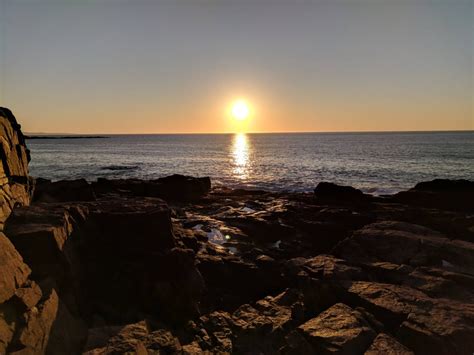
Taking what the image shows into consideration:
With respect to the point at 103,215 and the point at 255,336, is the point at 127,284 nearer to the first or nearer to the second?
the point at 103,215

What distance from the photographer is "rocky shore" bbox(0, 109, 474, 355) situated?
741cm

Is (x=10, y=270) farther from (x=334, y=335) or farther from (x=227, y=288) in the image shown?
(x=334, y=335)

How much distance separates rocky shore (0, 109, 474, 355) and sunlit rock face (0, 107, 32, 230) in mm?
66

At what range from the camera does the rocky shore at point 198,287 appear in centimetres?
741

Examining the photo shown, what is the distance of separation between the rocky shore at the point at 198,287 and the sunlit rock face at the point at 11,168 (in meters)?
0.07

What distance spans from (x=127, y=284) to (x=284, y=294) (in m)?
4.91

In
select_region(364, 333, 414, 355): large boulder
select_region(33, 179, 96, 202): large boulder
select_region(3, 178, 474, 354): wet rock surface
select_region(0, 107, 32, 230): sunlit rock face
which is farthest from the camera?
select_region(33, 179, 96, 202): large boulder

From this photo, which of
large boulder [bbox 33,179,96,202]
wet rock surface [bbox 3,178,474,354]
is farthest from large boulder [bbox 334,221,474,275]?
large boulder [bbox 33,179,96,202]

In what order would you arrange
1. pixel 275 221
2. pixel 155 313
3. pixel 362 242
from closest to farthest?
pixel 155 313
pixel 362 242
pixel 275 221

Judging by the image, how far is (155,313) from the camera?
9492 mm

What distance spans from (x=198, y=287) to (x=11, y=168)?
7113 millimetres

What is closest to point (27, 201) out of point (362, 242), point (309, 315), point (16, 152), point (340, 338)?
point (16, 152)

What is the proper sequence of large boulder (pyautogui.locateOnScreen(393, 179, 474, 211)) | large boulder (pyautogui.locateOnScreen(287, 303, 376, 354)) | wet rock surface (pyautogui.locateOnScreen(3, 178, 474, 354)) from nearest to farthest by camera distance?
large boulder (pyautogui.locateOnScreen(287, 303, 376, 354)) → wet rock surface (pyautogui.locateOnScreen(3, 178, 474, 354)) → large boulder (pyautogui.locateOnScreen(393, 179, 474, 211))

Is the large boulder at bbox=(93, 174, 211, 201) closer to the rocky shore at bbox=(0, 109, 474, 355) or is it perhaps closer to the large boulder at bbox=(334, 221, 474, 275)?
the rocky shore at bbox=(0, 109, 474, 355)
